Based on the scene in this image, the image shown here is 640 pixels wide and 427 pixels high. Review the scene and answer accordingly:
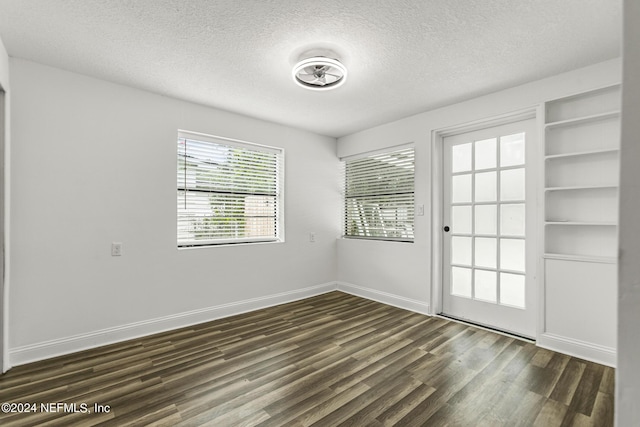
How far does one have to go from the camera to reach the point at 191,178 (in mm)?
3301

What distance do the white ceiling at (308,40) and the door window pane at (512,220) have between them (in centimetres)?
119

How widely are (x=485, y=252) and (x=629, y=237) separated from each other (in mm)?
3053

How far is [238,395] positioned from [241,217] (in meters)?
2.15

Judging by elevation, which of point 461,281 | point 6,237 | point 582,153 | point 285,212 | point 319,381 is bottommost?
point 319,381

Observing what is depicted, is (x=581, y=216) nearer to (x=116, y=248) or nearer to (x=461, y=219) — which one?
(x=461, y=219)

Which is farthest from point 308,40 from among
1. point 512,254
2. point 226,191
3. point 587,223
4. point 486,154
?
point 512,254

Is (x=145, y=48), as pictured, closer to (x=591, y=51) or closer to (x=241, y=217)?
(x=241, y=217)

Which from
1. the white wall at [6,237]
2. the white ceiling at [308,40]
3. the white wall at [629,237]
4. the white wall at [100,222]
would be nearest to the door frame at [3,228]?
the white wall at [6,237]

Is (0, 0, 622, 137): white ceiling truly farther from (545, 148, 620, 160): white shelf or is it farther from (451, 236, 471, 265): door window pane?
(451, 236, 471, 265): door window pane

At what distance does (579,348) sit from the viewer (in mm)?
2479

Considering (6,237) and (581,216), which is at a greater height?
(581,216)

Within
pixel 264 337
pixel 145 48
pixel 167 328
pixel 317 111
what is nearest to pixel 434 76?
pixel 317 111

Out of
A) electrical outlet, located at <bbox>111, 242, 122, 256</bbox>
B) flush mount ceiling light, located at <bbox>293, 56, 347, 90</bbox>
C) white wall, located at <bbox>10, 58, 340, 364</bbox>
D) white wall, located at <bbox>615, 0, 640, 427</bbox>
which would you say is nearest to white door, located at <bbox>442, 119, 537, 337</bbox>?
flush mount ceiling light, located at <bbox>293, 56, 347, 90</bbox>

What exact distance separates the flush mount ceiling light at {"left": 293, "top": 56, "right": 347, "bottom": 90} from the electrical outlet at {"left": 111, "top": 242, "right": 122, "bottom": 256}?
222cm
